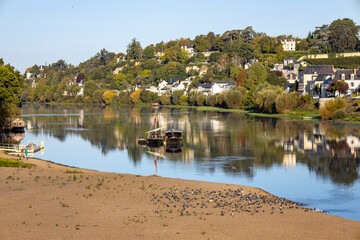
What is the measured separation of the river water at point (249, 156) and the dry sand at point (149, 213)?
159 inches

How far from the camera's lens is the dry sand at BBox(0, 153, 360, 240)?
1975cm

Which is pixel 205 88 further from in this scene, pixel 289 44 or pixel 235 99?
pixel 289 44

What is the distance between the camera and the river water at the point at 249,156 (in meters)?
32.2

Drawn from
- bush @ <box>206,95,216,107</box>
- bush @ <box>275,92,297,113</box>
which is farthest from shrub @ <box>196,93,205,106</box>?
bush @ <box>275,92,297,113</box>

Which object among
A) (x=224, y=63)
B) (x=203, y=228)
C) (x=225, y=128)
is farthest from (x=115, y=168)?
(x=224, y=63)

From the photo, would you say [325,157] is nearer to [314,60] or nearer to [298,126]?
[298,126]

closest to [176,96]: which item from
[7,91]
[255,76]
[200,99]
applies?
[200,99]

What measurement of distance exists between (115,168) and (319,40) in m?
148

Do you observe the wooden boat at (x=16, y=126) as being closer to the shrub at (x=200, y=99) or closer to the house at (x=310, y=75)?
the house at (x=310, y=75)

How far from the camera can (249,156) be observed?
45469 mm

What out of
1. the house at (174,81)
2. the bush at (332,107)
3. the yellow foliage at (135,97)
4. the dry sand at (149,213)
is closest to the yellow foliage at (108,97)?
the yellow foliage at (135,97)

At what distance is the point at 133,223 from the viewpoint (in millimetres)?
20969

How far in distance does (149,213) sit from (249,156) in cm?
2424

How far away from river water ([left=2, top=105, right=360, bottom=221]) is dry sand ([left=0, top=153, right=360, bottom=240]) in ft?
13.2
